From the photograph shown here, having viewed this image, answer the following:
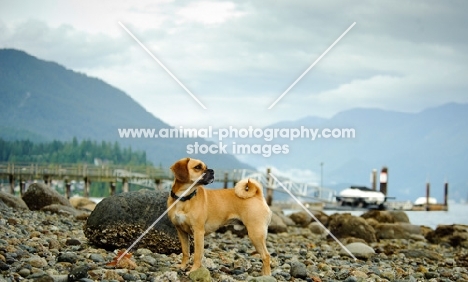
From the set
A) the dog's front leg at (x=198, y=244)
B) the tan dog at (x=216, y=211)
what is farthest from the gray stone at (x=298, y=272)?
the dog's front leg at (x=198, y=244)

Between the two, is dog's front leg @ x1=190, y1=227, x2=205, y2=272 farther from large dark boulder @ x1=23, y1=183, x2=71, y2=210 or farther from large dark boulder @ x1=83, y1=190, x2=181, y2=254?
large dark boulder @ x1=23, y1=183, x2=71, y2=210

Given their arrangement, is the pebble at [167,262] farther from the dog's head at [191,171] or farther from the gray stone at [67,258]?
the dog's head at [191,171]

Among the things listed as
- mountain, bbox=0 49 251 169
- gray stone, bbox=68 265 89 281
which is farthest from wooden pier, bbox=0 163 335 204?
mountain, bbox=0 49 251 169

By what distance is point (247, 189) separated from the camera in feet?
30.3

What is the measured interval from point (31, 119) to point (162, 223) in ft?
427

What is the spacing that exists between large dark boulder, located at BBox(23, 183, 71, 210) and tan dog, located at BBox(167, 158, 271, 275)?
12.1 metres

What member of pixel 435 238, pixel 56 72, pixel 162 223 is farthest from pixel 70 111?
pixel 162 223

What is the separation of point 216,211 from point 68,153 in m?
81.2

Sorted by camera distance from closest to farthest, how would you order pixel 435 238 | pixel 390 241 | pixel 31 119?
pixel 390 241 → pixel 435 238 → pixel 31 119

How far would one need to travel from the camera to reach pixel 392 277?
12.3m

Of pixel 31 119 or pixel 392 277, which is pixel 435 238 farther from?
pixel 31 119

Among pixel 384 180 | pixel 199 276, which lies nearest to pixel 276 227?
pixel 199 276

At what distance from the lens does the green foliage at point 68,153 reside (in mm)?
79938

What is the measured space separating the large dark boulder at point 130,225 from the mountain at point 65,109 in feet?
341
